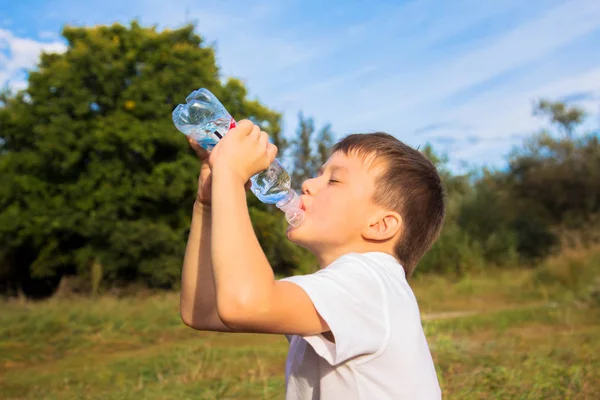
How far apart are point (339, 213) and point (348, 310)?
456 millimetres

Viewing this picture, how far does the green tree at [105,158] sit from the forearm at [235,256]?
14.4 metres

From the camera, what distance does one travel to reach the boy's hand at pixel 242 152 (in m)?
1.69

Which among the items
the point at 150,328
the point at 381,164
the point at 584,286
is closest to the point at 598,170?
the point at 584,286

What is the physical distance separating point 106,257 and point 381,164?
→ 14927 millimetres

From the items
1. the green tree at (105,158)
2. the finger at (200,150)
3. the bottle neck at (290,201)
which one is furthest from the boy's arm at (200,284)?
the green tree at (105,158)

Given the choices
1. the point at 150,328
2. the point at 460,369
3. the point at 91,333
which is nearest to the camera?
the point at 460,369

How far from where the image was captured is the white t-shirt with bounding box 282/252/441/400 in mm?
1619

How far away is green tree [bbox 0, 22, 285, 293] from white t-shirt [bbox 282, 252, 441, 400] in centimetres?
1429

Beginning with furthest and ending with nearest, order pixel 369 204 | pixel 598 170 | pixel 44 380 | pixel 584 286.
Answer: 1. pixel 598 170
2. pixel 584 286
3. pixel 44 380
4. pixel 369 204

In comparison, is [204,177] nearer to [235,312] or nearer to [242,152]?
[242,152]

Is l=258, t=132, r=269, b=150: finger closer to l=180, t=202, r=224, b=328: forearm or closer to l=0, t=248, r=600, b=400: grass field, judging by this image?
l=180, t=202, r=224, b=328: forearm

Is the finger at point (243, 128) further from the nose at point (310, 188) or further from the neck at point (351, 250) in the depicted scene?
the neck at point (351, 250)

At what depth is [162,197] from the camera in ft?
54.1

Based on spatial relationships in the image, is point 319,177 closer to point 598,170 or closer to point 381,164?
point 381,164
